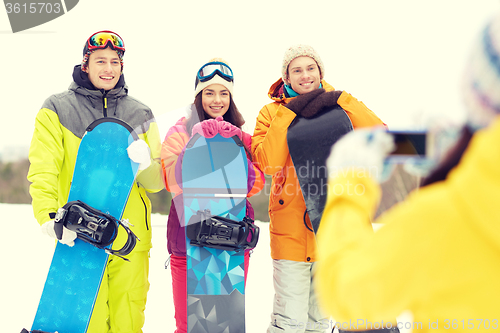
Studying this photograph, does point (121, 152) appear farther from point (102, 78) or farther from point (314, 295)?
point (314, 295)

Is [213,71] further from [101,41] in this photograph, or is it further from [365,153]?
[365,153]

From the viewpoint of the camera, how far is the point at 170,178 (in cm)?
234

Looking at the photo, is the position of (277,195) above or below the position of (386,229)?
below

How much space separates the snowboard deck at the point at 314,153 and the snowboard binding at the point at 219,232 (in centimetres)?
38

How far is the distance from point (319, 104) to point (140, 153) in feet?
3.49

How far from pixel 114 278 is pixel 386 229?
2.03 m

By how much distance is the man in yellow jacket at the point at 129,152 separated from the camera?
2.16 m

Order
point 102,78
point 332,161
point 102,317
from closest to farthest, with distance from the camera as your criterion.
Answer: point 332,161
point 102,317
point 102,78

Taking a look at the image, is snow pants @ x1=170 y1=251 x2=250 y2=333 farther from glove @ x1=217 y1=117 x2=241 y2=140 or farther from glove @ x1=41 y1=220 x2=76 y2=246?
glove @ x1=217 y1=117 x2=241 y2=140

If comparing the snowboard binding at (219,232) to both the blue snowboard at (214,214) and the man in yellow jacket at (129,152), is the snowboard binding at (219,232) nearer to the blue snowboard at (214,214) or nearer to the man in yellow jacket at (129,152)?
the blue snowboard at (214,214)

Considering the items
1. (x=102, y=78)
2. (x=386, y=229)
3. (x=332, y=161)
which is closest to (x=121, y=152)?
(x=102, y=78)

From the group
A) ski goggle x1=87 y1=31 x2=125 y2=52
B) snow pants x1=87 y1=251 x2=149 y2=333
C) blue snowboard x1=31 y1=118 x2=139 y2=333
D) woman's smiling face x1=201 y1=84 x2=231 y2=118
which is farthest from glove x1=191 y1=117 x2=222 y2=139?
snow pants x1=87 y1=251 x2=149 y2=333

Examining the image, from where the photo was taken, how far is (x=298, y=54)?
241 cm

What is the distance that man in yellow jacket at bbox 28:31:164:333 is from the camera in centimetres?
216
